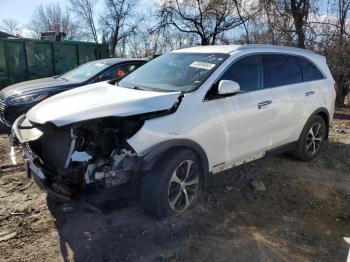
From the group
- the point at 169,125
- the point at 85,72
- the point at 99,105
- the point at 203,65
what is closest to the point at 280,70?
the point at 203,65

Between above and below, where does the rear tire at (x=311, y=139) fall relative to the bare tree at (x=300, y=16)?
below

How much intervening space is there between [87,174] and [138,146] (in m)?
0.52

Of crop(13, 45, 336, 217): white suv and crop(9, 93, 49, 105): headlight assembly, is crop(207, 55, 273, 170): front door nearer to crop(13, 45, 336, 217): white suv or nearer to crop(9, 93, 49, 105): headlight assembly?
crop(13, 45, 336, 217): white suv

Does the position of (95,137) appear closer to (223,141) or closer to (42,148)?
(42,148)

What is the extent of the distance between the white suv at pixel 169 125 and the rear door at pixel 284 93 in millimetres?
15

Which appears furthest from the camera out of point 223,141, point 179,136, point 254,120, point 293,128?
point 293,128

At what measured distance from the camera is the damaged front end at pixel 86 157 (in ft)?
10.9

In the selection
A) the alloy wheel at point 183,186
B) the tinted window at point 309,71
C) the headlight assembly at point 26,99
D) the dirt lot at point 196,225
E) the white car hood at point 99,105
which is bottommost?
the dirt lot at point 196,225

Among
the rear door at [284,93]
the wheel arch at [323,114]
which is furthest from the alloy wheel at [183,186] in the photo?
the wheel arch at [323,114]

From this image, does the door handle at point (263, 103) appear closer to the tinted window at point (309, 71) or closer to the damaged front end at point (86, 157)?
the tinted window at point (309, 71)

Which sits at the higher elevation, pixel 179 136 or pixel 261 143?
pixel 179 136

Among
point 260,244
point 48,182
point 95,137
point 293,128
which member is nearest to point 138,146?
point 95,137

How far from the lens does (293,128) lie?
518 cm

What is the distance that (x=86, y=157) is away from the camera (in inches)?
133
